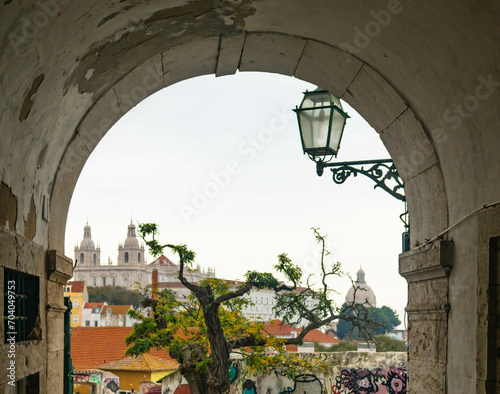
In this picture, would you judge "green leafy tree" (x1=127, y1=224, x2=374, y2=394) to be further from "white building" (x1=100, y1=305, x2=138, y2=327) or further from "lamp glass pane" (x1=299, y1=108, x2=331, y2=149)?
"white building" (x1=100, y1=305, x2=138, y2=327)

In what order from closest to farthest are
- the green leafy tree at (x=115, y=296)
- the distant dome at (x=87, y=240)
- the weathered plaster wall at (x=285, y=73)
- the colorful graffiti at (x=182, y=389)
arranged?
1. the weathered plaster wall at (x=285, y=73)
2. the colorful graffiti at (x=182, y=389)
3. the green leafy tree at (x=115, y=296)
4. the distant dome at (x=87, y=240)

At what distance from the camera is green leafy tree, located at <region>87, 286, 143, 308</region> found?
99312 millimetres

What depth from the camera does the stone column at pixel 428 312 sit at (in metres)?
3.80

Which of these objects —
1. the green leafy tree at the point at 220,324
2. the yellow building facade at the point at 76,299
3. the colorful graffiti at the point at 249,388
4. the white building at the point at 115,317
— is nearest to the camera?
the green leafy tree at the point at 220,324

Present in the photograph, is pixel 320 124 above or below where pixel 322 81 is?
below

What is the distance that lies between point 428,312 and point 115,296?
103143mm

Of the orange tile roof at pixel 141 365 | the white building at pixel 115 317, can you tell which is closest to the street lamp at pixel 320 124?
the orange tile roof at pixel 141 365

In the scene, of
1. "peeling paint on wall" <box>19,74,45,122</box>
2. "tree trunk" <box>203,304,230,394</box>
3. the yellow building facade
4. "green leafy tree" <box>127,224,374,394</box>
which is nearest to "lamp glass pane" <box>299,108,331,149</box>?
"peeling paint on wall" <box>19,74,45,122</box>

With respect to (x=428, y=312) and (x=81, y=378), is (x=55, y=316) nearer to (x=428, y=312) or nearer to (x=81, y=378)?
(x=428, y=312)

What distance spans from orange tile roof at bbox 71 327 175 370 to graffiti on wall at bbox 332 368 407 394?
14.6 metres

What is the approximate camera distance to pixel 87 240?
148125mm

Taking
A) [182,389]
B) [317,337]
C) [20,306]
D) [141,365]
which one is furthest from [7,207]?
[317,337]

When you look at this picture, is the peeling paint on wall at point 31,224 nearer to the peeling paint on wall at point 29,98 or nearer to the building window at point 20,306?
the building window at point 20,306

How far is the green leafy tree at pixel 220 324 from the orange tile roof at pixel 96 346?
1447 centimetres
